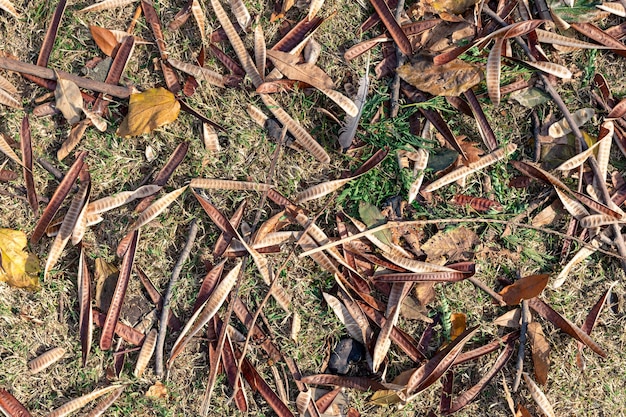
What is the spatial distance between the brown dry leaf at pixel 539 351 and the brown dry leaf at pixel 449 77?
1.23m

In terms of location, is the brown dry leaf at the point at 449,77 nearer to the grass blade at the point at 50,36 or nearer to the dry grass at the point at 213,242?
the dry grass at the point at 213,242

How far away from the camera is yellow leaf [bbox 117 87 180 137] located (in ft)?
8.11

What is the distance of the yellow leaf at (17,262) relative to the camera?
8.32 feet

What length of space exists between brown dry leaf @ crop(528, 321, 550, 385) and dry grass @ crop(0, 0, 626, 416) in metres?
0.06

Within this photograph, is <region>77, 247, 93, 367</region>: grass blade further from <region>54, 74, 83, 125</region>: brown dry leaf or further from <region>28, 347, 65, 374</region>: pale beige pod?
<region>54, 74, 83, 125</region>: brown dry leaf

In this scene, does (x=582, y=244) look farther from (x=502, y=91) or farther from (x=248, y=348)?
(x=248, y=348)

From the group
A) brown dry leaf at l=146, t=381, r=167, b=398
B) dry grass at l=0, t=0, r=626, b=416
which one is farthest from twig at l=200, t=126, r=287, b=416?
brown dry leaf at l=146, t=381, r=167, b=398

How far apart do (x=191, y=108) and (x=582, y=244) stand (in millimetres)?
2053

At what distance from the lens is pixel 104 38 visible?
252 centimetres

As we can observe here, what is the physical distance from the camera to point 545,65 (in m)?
2.56

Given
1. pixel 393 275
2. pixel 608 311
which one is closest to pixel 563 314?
pixel 608 311

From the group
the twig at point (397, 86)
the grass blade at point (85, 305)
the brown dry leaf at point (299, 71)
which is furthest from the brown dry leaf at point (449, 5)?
the grass blade at point (85, 305)

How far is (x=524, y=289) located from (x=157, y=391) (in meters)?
1.90

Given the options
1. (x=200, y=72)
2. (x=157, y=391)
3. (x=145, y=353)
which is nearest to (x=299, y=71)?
(x=200, y=72)
